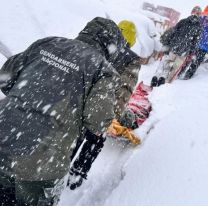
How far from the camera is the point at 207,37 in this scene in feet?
24.7

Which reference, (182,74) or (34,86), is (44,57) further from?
(182,74)

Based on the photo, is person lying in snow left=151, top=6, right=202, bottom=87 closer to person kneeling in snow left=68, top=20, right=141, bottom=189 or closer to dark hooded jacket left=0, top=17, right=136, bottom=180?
person kneeling in snow left=68, top=20, right=141, bottom=189

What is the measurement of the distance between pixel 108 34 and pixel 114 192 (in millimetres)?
1579

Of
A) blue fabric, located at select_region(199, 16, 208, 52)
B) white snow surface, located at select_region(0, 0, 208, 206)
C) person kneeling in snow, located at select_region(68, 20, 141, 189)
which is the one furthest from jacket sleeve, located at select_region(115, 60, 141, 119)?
blue fabric, located at select_region(199, 16, 208, 52)

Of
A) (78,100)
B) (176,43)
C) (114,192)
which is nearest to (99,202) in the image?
(114,192)

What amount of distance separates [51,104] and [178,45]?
18.4ft

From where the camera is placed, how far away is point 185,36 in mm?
7137

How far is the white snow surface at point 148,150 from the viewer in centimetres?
272

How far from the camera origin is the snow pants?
6.55 feet

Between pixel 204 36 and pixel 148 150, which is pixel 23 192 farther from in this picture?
pixel 204 36

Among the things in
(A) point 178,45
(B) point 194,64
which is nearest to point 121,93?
(A) point 178,45

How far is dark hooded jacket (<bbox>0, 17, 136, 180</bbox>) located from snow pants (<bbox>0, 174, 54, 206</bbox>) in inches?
3.2

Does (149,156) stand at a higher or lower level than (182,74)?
higher

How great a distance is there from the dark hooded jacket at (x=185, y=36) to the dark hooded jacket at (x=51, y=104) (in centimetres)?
523
